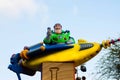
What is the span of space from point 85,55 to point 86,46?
0.19 metres

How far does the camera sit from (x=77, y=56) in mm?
7281

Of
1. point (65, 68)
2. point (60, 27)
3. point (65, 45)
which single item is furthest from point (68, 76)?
point (60, 27)

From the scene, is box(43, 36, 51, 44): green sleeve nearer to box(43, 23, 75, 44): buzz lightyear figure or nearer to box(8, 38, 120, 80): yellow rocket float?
box(43, 23, 75, 44): buzz lightyear figure

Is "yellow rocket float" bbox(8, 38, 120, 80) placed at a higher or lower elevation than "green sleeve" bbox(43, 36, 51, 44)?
lower

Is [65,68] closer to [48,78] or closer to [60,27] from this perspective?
[48,78]

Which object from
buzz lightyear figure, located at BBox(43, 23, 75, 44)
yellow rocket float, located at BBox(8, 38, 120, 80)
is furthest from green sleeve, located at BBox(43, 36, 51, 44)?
yellow rocket float, located at BBox(8, 38, 120, 80)

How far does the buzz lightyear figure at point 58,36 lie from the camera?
7.50 metres

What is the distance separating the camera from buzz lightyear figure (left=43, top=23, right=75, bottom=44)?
750cm

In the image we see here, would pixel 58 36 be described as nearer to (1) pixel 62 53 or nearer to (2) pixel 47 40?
(2) pixel 47 40

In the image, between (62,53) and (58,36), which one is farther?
(58,36)

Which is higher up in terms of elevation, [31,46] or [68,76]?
[31,46]

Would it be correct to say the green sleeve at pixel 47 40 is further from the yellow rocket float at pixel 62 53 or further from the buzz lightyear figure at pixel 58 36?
the yellow rocket float at pixel 62 53

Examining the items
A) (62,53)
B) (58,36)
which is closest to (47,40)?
(58,36)

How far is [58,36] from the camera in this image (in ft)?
24.8
